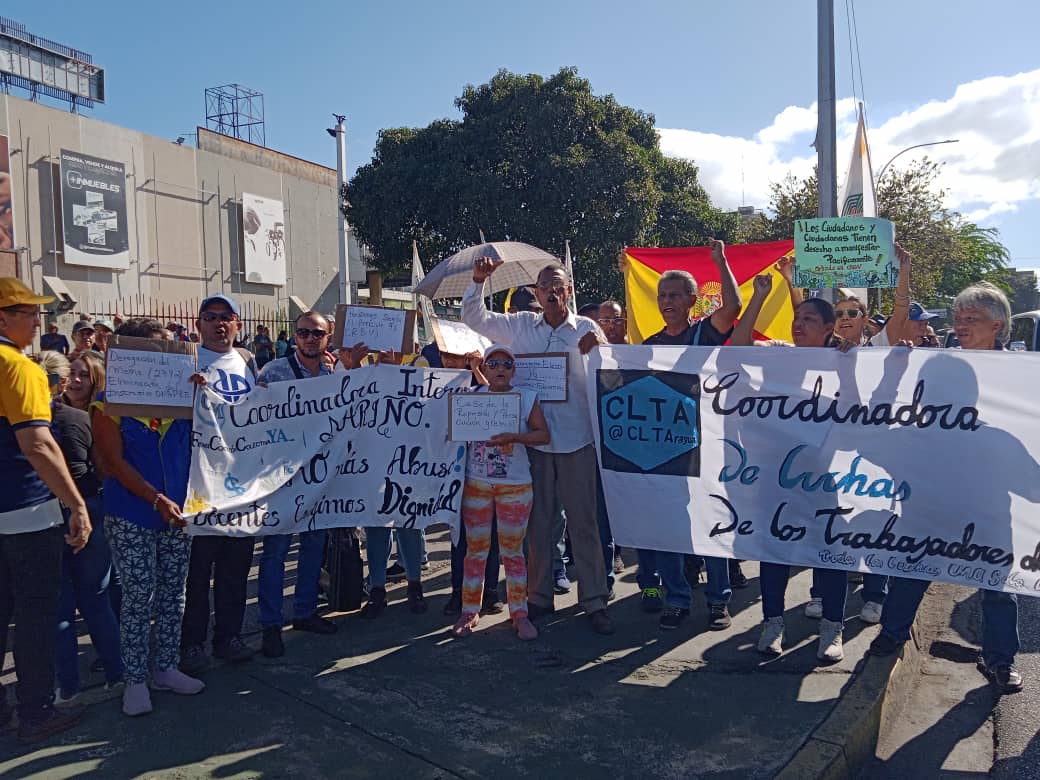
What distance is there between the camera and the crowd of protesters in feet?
11.9

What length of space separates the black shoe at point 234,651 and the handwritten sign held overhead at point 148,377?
1.23 metres

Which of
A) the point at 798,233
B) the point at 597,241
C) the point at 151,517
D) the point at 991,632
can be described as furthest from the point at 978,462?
the point at 597,241

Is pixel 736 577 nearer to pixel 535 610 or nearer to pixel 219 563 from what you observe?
pixel 535 610

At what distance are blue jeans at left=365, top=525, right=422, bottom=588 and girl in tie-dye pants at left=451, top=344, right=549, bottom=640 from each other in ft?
1.90

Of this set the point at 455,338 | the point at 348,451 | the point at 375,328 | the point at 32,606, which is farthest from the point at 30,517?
the point at 455,338

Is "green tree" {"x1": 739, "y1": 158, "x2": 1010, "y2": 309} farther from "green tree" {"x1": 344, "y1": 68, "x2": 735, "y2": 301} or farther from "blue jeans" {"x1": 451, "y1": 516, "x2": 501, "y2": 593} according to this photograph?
"blue jeans" {"x1": 451, "y1": 516, "x2": 501, "y2": 593}

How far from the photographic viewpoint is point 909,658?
182 inches

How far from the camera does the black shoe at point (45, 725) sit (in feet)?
11.9

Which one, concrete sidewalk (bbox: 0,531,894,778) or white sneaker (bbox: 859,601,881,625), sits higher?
white sneaker (bbox: 859,601,881,625)

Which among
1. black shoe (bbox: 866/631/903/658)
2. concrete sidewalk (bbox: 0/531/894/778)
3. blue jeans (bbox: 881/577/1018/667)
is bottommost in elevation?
concrete sidewalk (bbox: 0/531/894/778)

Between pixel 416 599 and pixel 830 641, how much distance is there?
2.47 meters

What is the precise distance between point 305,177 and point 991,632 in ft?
117

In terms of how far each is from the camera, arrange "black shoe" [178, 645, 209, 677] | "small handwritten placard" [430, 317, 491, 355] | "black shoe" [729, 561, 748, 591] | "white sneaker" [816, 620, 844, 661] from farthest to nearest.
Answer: "black shoe" [729, 561, 748, 591] < "small handwritten placard" [430, 317, 491, 355] < "white sneaker" [816, 620, 844, 661] < "black shoe" [178, 645, 209, 677]

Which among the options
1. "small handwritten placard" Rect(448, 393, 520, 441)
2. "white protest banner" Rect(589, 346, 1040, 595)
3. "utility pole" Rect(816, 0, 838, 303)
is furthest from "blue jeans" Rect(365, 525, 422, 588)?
"utility pole" Rect(816, 0, 838, 303)
